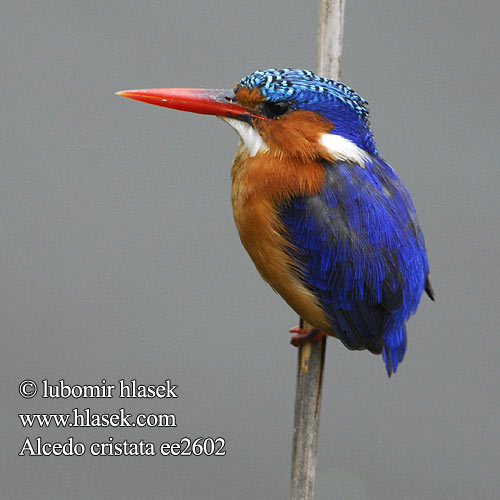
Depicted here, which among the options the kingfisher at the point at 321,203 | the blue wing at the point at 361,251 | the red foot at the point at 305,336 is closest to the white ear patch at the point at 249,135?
the kingfisher at the point at 321,203

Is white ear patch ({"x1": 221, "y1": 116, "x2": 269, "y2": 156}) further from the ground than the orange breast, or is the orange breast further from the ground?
white ear patch ({"x1": 221, "y1": 116, "x2": 269, "y2": 156})

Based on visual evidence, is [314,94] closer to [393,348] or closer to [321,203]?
[321,203]

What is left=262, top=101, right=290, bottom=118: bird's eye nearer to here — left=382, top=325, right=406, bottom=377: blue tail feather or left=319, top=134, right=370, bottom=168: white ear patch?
left=319, top=134, right=370, bottom=168: white ear patch

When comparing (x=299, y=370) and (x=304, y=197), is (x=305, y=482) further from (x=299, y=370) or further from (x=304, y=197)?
(x=304, y=197)

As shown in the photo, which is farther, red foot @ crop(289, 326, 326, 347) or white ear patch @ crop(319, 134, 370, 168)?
red foot @ crop(289, 326, 326, 347)

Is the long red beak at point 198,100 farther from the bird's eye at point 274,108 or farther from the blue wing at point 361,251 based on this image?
the blue wing at point 361,251

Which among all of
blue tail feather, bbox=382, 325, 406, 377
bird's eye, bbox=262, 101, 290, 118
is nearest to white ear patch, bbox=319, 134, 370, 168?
bird's eye, bbox=262, 101, 290, 118
